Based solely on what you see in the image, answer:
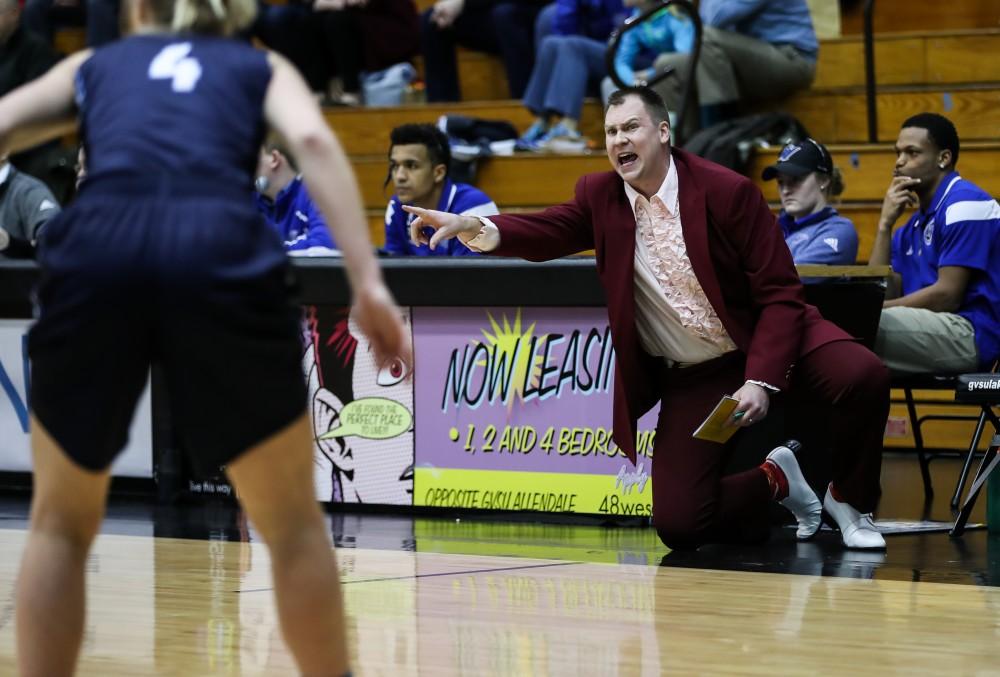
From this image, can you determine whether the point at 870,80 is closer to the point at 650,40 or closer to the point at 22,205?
the point at 650,40

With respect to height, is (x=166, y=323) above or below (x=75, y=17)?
above

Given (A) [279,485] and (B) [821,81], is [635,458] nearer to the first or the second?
(A) [279,485]

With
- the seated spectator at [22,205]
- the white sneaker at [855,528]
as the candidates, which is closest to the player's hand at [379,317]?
the white sneaker at [855,528]

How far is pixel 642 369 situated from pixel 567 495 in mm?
729

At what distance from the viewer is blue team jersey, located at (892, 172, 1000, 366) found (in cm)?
555

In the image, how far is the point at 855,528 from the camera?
4.88 meters

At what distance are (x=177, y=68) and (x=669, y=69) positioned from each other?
5.51 meters

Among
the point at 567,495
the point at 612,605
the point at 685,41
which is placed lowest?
the point at 567,495

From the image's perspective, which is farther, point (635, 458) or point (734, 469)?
point (734, 469)

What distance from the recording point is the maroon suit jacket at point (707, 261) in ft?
15.4

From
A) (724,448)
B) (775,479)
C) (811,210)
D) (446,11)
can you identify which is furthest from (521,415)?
(446,11)

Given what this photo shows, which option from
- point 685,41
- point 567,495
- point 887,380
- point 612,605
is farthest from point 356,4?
point 612,605

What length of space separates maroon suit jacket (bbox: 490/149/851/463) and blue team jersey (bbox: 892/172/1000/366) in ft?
3.12

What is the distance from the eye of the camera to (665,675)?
3121mm
